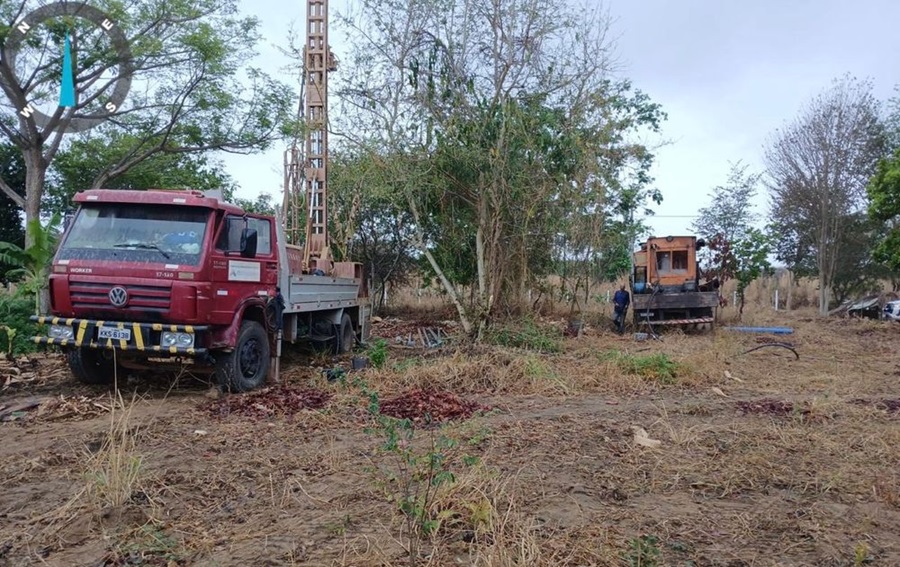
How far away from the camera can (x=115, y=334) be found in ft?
22.9

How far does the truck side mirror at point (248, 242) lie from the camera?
7.57 meters

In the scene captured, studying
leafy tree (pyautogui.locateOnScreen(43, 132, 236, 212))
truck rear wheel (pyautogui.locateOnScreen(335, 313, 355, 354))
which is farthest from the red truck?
leafy tree (pyautogui.locateOnScreen(43, 132, 236, 212))

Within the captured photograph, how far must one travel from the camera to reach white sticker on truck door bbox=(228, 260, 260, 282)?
7.60 m

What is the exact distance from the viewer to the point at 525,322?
11.6 m

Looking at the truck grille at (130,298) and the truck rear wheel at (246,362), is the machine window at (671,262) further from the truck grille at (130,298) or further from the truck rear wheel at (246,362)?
the truck grille at (130,298)

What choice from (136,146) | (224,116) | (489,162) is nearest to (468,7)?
(489,162)

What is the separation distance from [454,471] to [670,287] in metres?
13.3

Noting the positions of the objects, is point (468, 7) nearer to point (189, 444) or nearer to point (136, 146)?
point (189, 444)

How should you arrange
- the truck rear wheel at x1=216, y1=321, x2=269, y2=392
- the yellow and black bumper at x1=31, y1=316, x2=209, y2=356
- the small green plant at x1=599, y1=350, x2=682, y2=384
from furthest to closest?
the small green plant at x1=599, y1=350, x2=682, y2=384
the truck rear wheel at x1=216, y1=321, x2=269, y2=392
the yellow and black bumper at x1=31, y1=316, x2=209, y2=356

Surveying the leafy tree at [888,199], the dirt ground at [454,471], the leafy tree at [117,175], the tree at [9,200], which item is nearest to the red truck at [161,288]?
the dirt ground at [454,471]

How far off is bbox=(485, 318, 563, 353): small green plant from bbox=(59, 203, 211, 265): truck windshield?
5447mm

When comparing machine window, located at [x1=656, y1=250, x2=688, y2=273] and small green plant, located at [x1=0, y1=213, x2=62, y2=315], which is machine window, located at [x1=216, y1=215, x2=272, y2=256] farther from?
machine window, located at [x1=656, y1=250, x2=688, y2=273]

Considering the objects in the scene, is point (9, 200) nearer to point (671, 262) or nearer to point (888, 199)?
point (671, 262)

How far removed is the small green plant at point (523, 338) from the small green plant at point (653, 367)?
5.29ft
